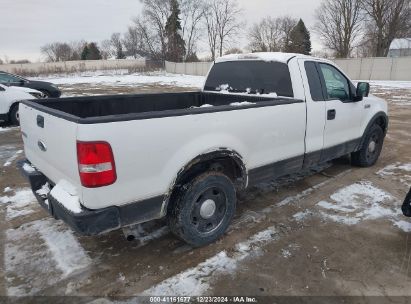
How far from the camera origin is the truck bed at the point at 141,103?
3.60m

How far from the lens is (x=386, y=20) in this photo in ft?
133

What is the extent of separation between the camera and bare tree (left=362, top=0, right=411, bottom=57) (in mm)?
39281

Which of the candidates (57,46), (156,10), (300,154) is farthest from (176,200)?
(57,46)

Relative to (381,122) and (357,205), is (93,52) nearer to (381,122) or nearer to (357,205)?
(381,122)

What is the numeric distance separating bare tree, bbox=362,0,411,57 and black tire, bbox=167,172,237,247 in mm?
44445

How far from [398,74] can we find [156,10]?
156 ft

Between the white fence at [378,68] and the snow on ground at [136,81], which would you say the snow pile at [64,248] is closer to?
the snow on ground at [136,81]

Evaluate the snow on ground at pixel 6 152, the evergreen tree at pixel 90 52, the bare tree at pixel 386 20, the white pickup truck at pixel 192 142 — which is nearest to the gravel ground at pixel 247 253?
the white pickup truck at pixel 192 142

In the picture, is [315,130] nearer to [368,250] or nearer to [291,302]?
[368,250]

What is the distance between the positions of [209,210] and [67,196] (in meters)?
1.40

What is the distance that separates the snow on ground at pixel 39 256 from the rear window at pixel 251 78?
2971mm

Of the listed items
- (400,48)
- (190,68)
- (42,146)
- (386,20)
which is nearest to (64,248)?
(42,146)

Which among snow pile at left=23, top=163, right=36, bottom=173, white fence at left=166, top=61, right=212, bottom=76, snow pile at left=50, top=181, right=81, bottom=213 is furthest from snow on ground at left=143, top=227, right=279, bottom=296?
white fence at left=166, top=61, right=212, bottom=76

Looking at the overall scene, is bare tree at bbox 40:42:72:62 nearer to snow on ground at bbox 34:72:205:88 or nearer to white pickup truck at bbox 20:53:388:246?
snow on ground at bbox 34:72:205:88
